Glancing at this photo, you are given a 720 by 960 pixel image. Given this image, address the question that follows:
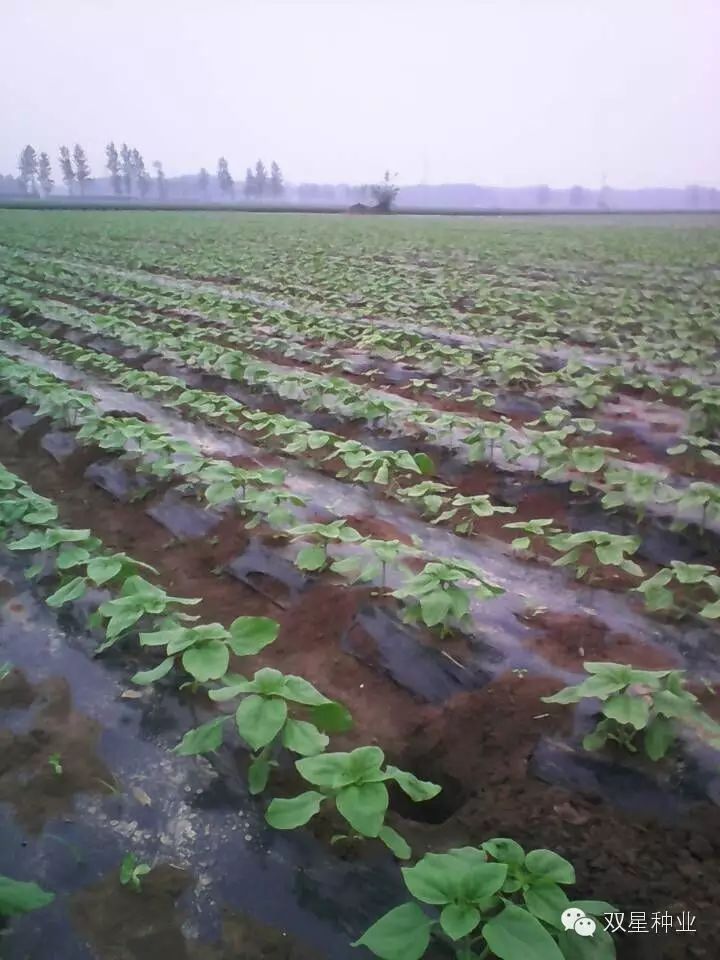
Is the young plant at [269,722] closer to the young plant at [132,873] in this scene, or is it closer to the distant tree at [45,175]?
the young plant at [132,873]

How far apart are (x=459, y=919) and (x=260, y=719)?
0.68 meters

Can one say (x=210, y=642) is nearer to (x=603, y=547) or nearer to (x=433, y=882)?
(x=433, y=882)

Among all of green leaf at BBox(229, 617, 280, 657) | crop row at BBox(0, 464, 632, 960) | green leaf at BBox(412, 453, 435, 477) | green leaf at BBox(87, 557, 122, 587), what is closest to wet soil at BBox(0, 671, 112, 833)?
crop row at BBox(0, 464, 632, 960)

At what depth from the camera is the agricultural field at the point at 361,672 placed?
1.74 m

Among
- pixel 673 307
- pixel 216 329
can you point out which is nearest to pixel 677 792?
pixel 216 329

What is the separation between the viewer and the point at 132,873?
1.87 m

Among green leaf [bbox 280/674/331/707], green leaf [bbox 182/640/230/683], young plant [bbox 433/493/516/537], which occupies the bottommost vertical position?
young plant [bbox 433/493/516/537]

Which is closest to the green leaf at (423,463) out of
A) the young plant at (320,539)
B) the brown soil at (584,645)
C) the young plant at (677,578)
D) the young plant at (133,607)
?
the young plant at (320,539)

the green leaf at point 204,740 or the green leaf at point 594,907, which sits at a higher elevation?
the green leaf at point 204,740

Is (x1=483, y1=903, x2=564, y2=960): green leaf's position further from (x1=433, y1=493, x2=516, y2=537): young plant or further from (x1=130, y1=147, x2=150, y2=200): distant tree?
(x1=130, y1=147, x2=150, y2=200): distant tree

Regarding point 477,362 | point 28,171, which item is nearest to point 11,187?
point 28,171

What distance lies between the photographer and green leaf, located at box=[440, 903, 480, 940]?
136cm

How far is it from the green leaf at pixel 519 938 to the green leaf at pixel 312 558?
1740 mm

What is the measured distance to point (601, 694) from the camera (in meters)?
1.99
